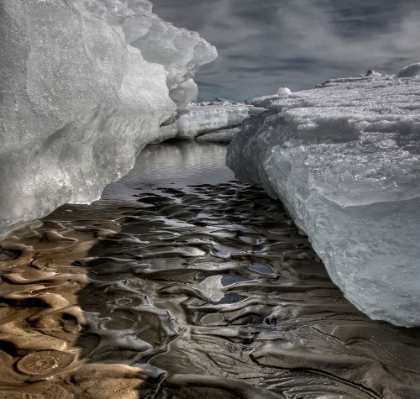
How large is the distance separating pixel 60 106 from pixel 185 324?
137cm

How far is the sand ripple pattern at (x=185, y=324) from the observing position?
4.47ft

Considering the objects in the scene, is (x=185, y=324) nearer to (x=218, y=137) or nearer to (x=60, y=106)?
(x=60, y=106)

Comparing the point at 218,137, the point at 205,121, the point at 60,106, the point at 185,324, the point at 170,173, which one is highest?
the point at 205,121

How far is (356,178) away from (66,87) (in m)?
1.58

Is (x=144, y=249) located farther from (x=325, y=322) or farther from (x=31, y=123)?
(x=325, y=322)

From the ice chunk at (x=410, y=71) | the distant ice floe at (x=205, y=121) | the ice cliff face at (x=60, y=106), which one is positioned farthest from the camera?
the distant ice floe at (x=205, y=121)

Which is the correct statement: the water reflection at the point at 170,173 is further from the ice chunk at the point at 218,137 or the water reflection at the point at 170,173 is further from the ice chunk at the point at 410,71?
the ice chunk at the point at 218,137

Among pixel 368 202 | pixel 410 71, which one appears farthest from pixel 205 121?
pixel 368 202

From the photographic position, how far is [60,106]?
2430 mm

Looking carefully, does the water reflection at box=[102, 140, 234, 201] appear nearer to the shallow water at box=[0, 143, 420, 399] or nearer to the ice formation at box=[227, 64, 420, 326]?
the shallow water at box=[0, 143, 420, 399]

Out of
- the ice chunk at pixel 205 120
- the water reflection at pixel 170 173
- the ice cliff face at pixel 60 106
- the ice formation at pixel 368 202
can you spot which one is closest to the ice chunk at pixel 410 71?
the water reflection at pixel 170 173

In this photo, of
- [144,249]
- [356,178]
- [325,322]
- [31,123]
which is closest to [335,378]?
[325,322]

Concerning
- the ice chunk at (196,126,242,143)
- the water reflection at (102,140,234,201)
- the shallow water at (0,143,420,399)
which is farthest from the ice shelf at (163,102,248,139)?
the shallow water at (0,143,420,399)

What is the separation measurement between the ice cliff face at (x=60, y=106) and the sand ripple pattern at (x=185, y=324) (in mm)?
360
